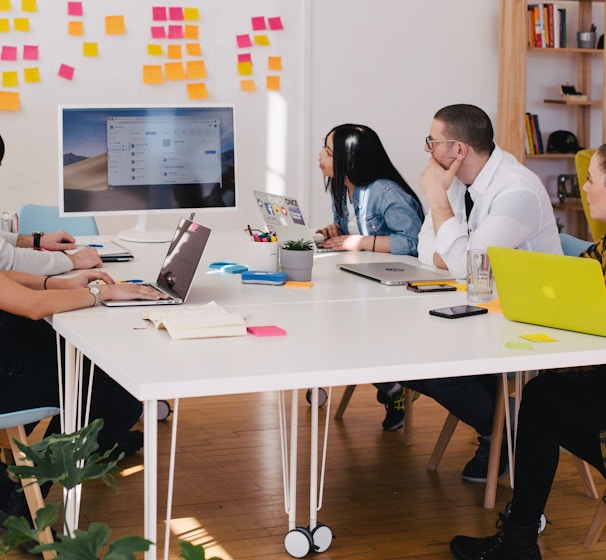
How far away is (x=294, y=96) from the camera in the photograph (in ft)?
17.3

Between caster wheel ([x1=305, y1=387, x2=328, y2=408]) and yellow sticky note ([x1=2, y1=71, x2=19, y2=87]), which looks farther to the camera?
yellow sticky note ([x1=2, y1=71, x2=19, y2=87])

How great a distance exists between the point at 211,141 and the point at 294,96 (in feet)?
5.40

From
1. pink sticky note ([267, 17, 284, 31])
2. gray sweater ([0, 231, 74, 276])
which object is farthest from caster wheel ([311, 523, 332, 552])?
pink sticky note ([267, 17, 284, 31])

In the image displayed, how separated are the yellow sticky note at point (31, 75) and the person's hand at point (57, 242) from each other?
5.68ft

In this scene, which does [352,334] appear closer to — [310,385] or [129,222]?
[310,385]

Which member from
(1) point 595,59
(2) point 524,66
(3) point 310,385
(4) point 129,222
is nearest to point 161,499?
(3) point 310,385

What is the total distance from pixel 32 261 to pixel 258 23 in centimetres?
281

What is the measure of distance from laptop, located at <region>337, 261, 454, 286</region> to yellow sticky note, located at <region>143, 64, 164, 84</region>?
240 centimetres

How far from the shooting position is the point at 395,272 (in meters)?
2.79

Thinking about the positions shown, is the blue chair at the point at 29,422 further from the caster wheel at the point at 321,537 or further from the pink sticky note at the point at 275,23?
the pink sticky note at the point at 275,23

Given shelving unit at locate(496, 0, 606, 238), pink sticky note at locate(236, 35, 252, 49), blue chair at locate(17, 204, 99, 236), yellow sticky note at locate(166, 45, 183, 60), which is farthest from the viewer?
shelving unit at locate(496, 0, 606, 238)

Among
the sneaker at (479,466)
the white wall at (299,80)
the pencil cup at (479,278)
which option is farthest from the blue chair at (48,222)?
the pencil cup at (479,278)

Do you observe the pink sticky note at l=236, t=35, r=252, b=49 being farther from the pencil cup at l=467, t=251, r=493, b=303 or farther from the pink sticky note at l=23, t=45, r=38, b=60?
the pencil cup at l=467, t=251, r=493, b=303

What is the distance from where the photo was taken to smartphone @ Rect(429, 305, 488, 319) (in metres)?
2.17
